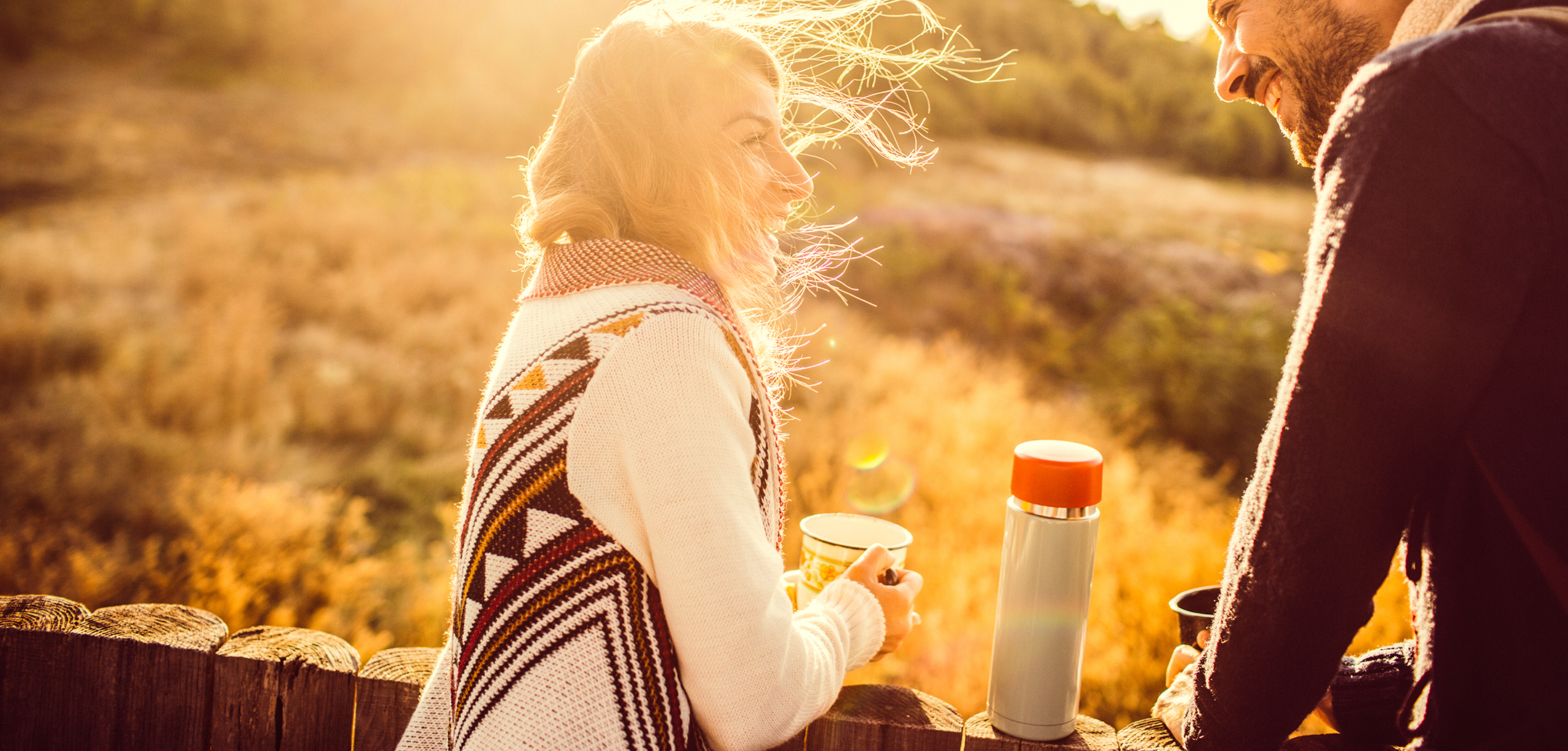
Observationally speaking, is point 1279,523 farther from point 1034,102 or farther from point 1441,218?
point 1034,102

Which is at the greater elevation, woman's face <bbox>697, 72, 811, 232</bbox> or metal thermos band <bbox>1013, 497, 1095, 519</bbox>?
woman's face <bbox>697, 72, 811, 232</bbox>

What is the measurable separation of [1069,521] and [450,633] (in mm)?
981

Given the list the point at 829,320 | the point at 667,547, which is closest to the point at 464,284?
the point at 829,320

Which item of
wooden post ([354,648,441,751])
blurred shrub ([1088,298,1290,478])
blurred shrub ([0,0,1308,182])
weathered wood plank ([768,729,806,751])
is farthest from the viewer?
blurred shrub ([0,0,1308,182])

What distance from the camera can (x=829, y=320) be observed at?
7.84 m

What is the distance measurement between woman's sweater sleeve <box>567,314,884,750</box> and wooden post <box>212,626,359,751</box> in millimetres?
955

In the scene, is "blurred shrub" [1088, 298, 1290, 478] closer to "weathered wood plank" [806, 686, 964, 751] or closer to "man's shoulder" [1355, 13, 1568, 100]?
"weathered wood plank" [806, 686, 964, 751]

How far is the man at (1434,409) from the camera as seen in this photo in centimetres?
80

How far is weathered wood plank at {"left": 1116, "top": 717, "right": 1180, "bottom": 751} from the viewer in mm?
1426

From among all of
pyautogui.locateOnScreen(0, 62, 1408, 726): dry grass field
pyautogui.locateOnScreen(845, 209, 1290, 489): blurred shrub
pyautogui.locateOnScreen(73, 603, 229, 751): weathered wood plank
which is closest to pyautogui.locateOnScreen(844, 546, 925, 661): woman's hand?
pyautogui.locateOnScreen(73, 603, 229, 751): weathered wood plank

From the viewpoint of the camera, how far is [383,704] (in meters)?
1.63

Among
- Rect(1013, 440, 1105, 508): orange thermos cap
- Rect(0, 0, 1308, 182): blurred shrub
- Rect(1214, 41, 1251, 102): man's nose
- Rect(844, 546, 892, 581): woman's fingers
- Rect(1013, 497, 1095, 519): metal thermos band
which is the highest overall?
Rect(0, 0, 1308, 182): blurred shrub

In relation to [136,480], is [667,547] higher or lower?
higher

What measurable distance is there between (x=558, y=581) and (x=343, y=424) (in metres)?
5.07
